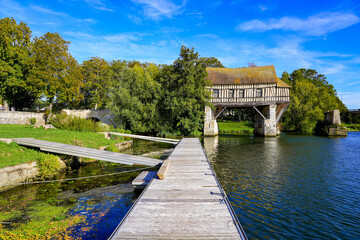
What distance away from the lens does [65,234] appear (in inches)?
182

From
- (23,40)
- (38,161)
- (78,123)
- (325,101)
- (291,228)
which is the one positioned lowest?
(291,228)

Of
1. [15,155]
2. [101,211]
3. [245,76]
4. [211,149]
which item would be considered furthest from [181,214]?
[245,76]

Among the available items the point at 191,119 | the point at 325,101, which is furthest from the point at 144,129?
the point at 325,101

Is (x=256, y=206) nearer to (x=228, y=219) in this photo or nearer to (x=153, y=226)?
(x=228, y=219)

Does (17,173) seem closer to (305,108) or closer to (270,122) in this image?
(270,122)

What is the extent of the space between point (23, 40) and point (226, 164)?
127 ft

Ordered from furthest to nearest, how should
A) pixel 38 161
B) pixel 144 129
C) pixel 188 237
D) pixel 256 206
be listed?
1. pixel 144 129
2. pixel 38 161
3. pixel 256 206
4. pixel 188 237

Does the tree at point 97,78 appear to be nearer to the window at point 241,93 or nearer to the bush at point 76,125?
the bush at point 76,125

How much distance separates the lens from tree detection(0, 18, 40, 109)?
29594 millimetres

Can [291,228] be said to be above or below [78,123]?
below

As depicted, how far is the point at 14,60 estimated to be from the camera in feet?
102

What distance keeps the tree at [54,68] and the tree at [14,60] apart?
4.76 ft

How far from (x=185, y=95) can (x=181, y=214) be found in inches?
980

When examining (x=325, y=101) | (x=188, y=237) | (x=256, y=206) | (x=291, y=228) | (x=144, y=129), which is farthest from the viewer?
(x=325, y=101)
